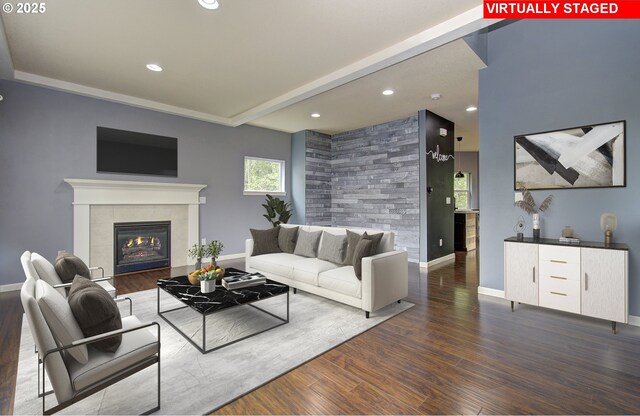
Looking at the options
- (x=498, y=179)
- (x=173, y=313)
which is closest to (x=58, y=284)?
(x=173, y=313)

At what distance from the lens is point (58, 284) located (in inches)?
93.0

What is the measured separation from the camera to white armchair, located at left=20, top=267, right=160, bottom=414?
1351 mm

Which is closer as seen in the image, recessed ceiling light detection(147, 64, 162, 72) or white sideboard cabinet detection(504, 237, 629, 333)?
white sideboard cabinet detection(504, 237, 629, 333)

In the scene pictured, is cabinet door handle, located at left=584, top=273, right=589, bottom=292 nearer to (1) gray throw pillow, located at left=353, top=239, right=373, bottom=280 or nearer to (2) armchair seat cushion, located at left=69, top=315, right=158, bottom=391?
(1) gray throw pillow, located at left=353, top=239, right=373, bottom=280

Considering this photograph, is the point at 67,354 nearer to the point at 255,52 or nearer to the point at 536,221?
the point at 255,52

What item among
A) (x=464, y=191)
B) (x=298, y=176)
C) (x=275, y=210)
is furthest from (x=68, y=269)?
(x=464, y=191)

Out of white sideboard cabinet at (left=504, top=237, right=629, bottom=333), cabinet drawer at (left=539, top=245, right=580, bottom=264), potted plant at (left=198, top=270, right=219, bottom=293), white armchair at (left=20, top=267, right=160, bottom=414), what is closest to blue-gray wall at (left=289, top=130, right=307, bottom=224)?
potted plant at (left=198, top=270, right=219, bottom=293)

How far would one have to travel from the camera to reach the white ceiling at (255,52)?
2.81 metres

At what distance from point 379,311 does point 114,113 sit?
5250 millimetres

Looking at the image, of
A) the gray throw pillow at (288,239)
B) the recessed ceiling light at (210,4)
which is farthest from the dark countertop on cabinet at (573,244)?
the recessed ceiling light at (210,4)

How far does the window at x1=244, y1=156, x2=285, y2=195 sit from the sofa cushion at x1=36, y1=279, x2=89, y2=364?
5.19 metres

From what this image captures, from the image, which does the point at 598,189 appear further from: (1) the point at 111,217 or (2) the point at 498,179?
(1) the point at 111,217

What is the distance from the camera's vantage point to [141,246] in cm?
527

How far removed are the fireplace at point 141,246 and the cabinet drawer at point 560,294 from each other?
577 cm
